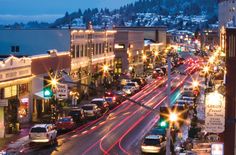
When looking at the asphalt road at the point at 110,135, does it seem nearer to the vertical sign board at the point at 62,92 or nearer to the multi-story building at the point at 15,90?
the vertical sign board at the point at 62,92

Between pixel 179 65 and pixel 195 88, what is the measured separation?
75191 mm

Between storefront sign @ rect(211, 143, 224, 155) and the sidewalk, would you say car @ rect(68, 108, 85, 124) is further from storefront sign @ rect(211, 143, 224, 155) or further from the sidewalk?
storefront sign @ rect(211, 143, 224, 155)

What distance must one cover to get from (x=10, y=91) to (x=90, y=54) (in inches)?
1313

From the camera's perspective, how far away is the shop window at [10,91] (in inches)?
1938

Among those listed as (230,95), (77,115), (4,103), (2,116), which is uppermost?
(230,95)

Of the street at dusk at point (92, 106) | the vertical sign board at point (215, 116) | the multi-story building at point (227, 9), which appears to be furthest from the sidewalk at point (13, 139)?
the multi-story building at point (227, 9)

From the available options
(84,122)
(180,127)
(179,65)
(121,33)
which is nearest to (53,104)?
(84,122)

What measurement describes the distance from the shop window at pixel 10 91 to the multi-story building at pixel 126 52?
5182 cm

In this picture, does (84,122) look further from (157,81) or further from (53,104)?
(157,81)

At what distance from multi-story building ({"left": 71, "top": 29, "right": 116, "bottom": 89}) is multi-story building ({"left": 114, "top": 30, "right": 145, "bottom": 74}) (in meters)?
4.79


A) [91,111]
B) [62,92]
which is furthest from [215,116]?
[91,111]

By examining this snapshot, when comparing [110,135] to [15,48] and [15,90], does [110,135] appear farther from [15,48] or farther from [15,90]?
[15,48]

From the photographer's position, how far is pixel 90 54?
82.9 meters

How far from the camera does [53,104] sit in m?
55.9
